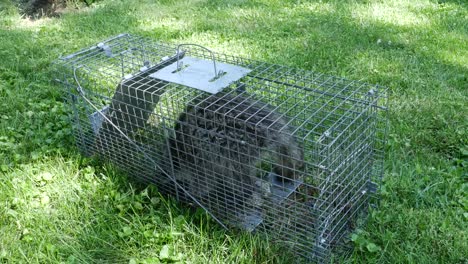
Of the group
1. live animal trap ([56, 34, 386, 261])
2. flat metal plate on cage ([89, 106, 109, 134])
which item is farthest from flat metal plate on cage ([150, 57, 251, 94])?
flat metal plate on cage ([89, 106, 109, 134])

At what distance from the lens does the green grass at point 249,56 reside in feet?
8.53

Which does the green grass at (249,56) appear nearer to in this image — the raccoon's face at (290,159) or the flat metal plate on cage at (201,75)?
the raccoon's face at (290,159)

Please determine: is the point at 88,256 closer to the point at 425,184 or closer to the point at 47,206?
the point at 47,206

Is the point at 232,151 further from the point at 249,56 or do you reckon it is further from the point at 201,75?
the point at 249,56

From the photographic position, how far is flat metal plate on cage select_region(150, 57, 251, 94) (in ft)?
8.41

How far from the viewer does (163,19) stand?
5.71 meters

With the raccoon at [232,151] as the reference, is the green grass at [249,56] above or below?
below

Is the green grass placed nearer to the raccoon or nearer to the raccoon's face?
the raccoon

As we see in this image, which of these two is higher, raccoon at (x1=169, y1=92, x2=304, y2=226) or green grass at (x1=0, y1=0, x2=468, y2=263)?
raccoon at (x1=169, y1=92, x2=304, y2=226)

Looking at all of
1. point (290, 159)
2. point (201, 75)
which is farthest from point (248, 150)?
point (201, 75)

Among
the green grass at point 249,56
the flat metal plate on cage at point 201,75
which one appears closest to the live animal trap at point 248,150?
the flat metal plate on cage at point 201,75

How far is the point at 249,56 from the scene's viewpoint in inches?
185

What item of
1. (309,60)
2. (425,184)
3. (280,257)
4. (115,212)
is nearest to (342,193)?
(280,257)

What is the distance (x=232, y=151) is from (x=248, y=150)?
98mm
